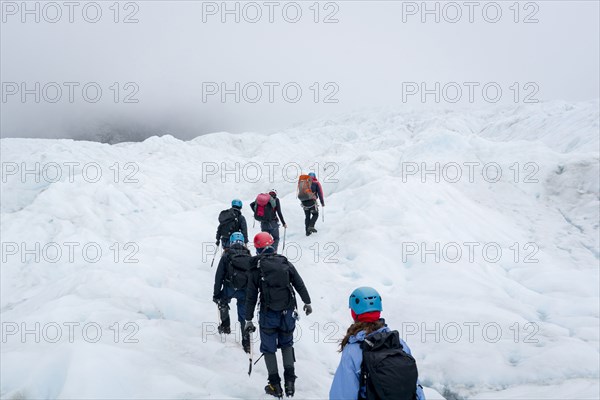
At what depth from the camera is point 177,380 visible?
19.1 ft

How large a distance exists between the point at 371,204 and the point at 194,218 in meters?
9.19

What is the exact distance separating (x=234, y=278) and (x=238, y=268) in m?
0.20

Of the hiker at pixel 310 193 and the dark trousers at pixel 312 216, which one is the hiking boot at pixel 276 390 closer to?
the hiker at pixel 310 193

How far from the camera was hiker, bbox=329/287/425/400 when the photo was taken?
2900mm

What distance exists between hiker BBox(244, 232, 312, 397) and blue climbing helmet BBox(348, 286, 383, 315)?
196cm

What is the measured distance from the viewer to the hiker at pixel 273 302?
5.34m

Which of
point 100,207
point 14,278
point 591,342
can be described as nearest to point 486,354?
point 591,342

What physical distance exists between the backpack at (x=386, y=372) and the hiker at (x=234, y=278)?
12.1ft

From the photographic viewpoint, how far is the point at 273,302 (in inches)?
210

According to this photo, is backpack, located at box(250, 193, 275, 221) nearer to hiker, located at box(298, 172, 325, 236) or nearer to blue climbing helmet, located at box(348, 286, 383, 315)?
hiker, located at box(298, 172, 325, 236)

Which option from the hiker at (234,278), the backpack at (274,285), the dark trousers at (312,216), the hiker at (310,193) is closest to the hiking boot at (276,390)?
the backpack at (274,285)

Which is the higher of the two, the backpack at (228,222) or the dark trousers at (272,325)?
the backpack at (228,222)

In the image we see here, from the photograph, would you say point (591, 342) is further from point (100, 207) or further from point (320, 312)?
point (100, 207)

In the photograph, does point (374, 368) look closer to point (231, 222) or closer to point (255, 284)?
point (255, 284)
